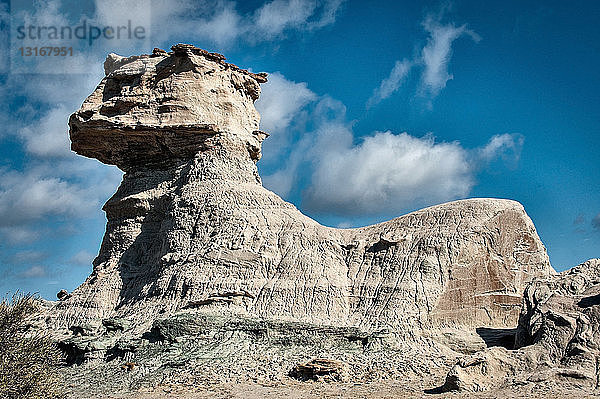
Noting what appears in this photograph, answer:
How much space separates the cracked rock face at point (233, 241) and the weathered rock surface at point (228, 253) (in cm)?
6

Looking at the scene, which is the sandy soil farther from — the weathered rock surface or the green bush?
the green bush

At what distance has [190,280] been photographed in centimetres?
2402

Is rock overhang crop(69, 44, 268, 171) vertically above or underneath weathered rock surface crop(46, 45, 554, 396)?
above

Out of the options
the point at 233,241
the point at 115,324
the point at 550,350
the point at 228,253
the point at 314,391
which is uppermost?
the point at 233,241

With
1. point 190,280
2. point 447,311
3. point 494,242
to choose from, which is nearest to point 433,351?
point 447,311

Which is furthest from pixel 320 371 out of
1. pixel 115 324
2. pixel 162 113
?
pixel 162 113

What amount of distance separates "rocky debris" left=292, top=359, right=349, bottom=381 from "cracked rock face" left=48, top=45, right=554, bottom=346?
2862mm

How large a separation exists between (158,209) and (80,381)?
31.9 feet

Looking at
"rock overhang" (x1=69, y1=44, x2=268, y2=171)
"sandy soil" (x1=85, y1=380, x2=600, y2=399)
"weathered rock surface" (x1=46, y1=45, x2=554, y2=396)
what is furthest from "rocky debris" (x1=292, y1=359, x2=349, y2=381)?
"rock overhang" (x1=69, y1=44, x2=268, y2=171)

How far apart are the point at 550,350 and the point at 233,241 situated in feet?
40.9

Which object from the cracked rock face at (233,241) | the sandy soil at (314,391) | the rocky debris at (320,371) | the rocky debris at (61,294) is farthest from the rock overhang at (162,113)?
the sandy soil at (314,391)

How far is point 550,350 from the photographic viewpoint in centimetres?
1819

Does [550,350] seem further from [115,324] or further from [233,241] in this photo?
[115,324]

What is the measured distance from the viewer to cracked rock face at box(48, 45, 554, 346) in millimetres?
23469
